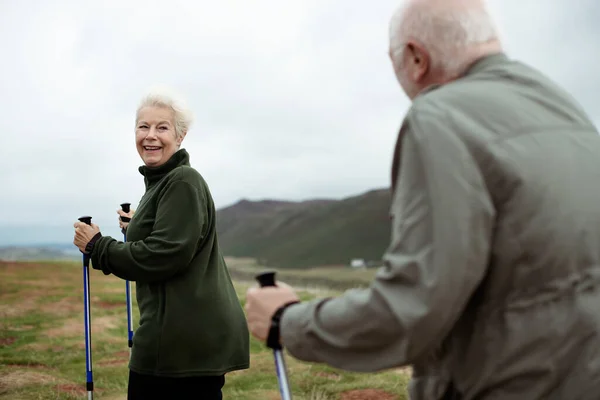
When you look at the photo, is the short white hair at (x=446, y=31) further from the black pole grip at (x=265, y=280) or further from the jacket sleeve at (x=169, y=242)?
the jacket sleeve at (x=169, y=242)

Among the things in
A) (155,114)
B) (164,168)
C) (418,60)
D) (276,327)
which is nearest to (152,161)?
(164,168)

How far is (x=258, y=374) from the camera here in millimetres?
7125

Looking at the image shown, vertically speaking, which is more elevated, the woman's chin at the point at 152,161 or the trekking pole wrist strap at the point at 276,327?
the woman's chin at the point at 152,161

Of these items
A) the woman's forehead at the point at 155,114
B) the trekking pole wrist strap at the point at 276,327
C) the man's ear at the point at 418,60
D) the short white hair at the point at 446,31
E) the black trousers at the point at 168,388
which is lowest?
the black trousers at the point at 168,388

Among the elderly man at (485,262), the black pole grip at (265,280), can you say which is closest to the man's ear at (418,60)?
the elderly man at (485,262)

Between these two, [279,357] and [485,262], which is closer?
[485,262]

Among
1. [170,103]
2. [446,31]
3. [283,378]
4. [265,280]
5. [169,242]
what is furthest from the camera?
[170,103]

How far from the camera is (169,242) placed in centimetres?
324

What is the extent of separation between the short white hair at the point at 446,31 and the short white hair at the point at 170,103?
6.71ft

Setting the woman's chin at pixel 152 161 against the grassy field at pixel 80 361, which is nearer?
the woman's chin at pixel 152 161

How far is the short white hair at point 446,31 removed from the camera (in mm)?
1692

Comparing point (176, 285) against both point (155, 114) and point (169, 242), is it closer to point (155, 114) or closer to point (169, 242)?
point (169, 242)

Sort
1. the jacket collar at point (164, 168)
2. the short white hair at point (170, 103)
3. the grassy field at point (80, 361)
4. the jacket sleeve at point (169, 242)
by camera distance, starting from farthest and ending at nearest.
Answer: the grassy field at point (80, 361), the short white hair at point (170, 103), the jacket collar at point (164, 168), the jacket sleeve at point (169, 242)

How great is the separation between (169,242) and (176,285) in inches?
9.2
